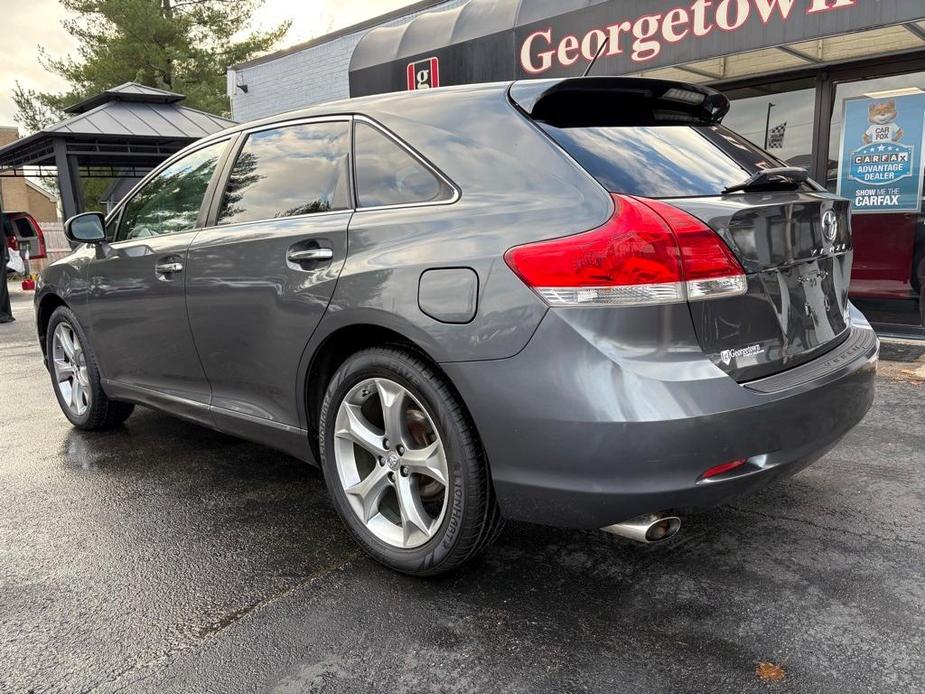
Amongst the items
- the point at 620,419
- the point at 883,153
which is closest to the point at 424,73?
the point at 883,153

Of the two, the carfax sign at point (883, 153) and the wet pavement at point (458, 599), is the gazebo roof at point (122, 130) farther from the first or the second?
the wet pavement at point (458, 599)

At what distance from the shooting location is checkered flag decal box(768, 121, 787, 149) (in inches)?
315

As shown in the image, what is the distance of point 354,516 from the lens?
8.91 ft

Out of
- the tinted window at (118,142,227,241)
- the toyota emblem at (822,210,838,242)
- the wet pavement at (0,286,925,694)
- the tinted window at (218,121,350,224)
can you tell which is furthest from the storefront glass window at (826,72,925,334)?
the tinted window at (118,142,227,241)

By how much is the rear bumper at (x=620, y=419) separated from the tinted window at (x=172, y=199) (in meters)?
1.97

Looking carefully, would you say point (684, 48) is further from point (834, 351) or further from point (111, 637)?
point (111, 637)

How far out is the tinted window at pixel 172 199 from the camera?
3531 millimetres

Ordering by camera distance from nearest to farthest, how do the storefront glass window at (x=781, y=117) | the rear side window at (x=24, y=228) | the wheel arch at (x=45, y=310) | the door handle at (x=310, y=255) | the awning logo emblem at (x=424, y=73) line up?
the door handle at (x=310, y=255) < the wheel arch at (x=45, y=310) < the storefront glass window at (x=781, y=117) < the awning logo emblem at (x=424, y=73) < the rear side window at (x=24, y=228)

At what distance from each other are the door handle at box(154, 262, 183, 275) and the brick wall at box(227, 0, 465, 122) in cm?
946

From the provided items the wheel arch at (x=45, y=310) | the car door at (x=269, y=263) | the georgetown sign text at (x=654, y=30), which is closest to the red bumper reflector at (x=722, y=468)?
the car door at (x=269, y=263)

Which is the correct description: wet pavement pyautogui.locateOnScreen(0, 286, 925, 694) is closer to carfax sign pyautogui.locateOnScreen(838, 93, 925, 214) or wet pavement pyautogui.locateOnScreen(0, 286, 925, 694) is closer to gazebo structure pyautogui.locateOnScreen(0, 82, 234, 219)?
carfax sign pyautogui.locateOnScreen(838, 93, 925, 214)

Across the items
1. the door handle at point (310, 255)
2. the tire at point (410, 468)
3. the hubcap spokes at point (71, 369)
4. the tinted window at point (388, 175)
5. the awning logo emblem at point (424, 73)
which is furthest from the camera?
the awning logo emblem at point (424, 73)

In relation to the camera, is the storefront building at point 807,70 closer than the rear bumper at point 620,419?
No

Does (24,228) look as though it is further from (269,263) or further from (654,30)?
(269,263)
